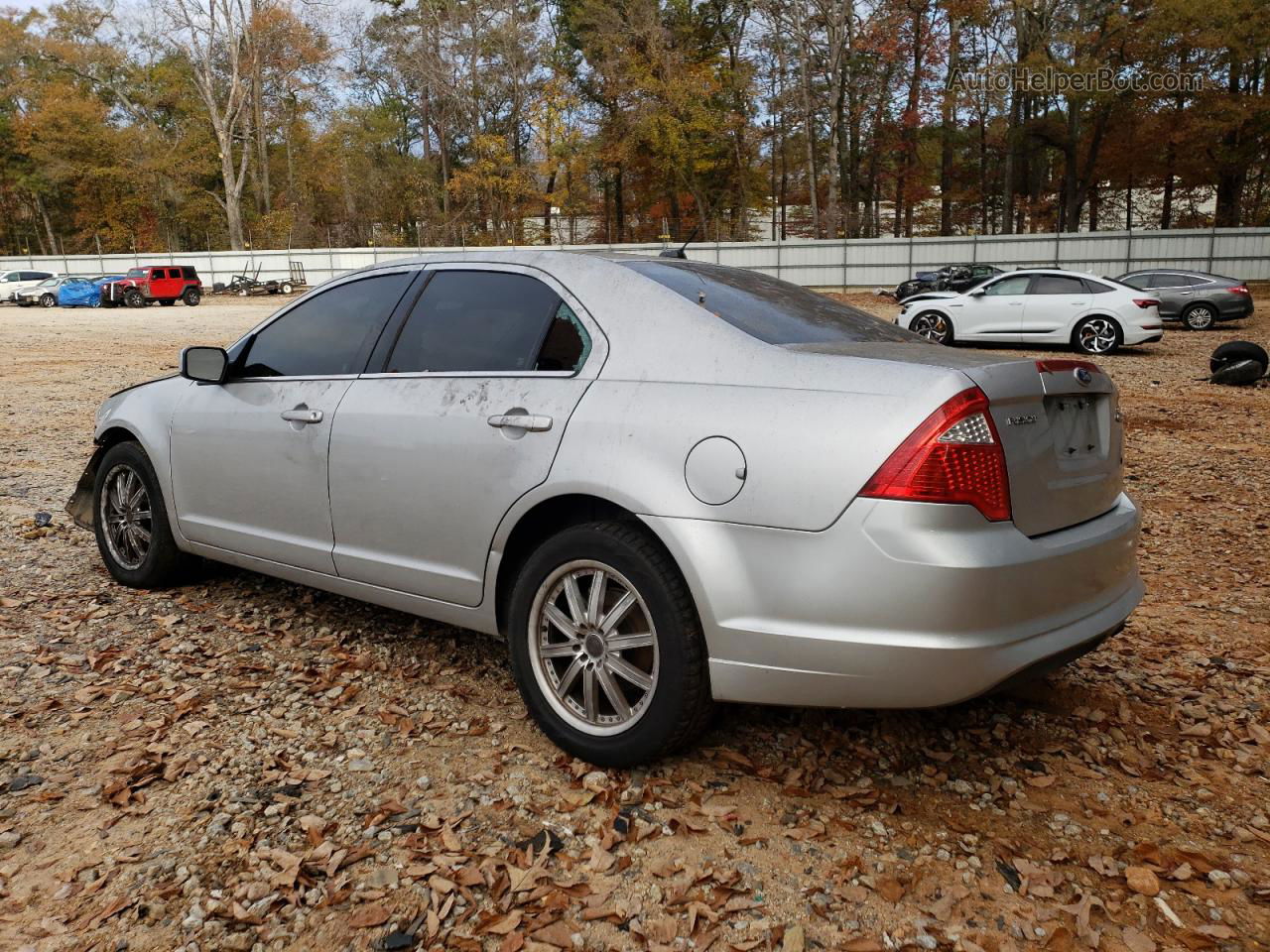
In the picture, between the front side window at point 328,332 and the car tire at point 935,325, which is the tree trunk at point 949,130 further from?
the front side window at point 328,332

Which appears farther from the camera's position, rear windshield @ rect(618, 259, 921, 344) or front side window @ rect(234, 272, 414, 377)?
front side window @ rect(234, 272, 414, 377)

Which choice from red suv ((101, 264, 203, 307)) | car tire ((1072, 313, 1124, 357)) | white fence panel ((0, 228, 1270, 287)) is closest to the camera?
car tire ((1072, 313, 1124, 357))

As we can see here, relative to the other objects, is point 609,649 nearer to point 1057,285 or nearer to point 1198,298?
point 1057,285

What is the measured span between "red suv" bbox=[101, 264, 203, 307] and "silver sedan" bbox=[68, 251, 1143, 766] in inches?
1576

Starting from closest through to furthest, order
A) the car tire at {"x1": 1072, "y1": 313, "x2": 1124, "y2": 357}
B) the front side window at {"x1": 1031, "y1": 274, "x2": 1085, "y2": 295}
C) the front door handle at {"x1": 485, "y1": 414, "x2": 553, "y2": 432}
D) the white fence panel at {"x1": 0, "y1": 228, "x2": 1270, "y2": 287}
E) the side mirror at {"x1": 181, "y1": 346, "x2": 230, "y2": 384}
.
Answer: the front door handle at {"x1": 485, "y1": 414, "x2": 553, "y2": 432}
the side mirror at {"x1": 181, "y1": 346, "x2": 230, "y2": 384}
the car tire at {"x1": 1072, "y1": 313, "x2": 1124, "y2": 357}
the front side window at {"x1": 1031, "y1": 274, "x2": 1085, "y2": 295}
the white fence panel at {"x1": 0, "y1": 228, "x2": 1270, "y2": 287}

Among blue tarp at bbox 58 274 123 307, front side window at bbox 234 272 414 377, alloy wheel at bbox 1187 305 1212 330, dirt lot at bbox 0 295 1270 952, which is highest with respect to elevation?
front side window at bbox 234 272 414 377

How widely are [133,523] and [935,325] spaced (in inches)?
661

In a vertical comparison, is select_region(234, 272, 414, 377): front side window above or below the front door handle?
above

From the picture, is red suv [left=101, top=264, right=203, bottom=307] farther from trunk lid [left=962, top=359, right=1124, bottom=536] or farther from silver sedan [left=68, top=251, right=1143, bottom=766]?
trunk lid [left=962, top=359, right=1124, bottom=536]

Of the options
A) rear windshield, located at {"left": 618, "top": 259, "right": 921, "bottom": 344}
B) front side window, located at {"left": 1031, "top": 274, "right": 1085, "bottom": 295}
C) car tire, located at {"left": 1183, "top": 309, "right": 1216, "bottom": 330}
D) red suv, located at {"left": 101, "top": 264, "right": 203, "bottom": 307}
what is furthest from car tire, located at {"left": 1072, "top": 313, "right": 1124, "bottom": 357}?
red suv, located at {"left": 101, "top": 264, "right": 203, "bottom": 307}

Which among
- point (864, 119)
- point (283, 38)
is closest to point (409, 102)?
point (283, 38)

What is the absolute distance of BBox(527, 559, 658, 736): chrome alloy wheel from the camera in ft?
9.89

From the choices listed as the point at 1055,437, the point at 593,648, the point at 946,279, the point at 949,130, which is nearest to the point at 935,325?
the point at 946,279

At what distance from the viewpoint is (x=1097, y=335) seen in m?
17.6
